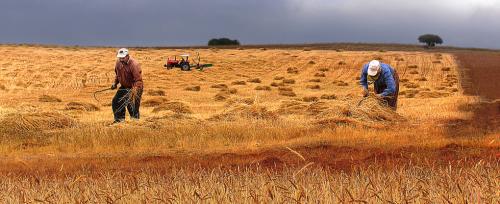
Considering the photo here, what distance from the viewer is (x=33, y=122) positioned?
15.7 m

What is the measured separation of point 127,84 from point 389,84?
518 cm

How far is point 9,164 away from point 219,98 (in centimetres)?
1394

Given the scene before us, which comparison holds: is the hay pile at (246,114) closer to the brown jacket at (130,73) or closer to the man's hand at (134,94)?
the man's hand at (134,94)

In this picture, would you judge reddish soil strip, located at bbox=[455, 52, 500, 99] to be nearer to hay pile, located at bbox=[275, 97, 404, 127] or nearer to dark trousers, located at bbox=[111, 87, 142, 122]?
hay pile, located at bbox=[275, 97, 404, 127]

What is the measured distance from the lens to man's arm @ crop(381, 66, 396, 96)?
1481 centimetres

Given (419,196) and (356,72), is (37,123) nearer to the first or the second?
(419,196)

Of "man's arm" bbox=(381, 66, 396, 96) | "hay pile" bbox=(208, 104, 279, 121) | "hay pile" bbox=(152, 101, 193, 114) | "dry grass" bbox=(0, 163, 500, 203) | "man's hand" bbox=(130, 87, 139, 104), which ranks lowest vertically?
"hay pile" bbox=(152, 101, 193, 114)

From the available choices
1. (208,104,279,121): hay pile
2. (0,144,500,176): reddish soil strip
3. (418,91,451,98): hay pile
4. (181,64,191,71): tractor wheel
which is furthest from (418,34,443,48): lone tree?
(0,144,500,176): reddish soil strip

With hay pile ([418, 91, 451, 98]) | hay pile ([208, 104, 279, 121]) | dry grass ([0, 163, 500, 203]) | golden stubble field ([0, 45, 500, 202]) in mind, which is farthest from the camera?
hay pile ([418, 91, 451, 98])

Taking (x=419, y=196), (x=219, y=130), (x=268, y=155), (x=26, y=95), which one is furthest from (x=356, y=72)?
(x=419, y=196)

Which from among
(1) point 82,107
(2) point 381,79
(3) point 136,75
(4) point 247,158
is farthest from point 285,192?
(1) point 82,107

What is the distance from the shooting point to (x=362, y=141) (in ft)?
45.5

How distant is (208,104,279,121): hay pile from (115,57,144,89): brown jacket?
197 centimetres

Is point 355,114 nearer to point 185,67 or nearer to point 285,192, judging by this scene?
point 285,192
